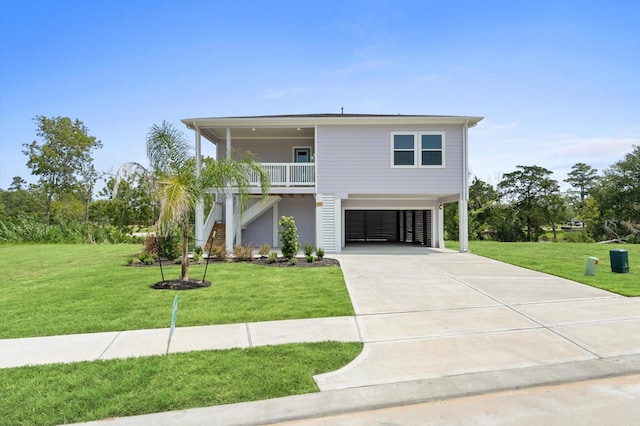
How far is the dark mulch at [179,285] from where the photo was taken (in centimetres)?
813

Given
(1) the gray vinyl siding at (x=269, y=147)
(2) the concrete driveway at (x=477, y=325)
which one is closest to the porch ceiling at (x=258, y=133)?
(1) the gray vinyl siding at (x=269, y=147)

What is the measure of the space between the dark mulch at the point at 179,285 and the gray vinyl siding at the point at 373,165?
8.18m

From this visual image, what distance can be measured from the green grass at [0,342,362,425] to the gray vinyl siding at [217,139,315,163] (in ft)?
48.5

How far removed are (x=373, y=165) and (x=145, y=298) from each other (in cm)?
1076

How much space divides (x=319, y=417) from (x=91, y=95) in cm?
2055

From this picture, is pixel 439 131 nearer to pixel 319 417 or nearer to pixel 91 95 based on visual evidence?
pixel 319 417

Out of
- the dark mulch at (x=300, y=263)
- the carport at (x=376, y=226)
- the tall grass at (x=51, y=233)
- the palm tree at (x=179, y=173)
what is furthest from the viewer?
the carport at (x=376, y=226)

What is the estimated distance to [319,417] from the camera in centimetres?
313

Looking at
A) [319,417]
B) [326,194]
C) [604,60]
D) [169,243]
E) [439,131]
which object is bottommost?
[319,417]

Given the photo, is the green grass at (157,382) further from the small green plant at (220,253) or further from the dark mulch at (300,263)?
the small green plant at (220,253)

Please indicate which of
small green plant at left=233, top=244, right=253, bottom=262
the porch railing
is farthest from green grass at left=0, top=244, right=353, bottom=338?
the porch railing

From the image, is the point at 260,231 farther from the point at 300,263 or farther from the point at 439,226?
the point at 439,226

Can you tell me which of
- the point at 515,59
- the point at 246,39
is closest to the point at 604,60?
the point at 515,59

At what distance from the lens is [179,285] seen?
8211 mm
